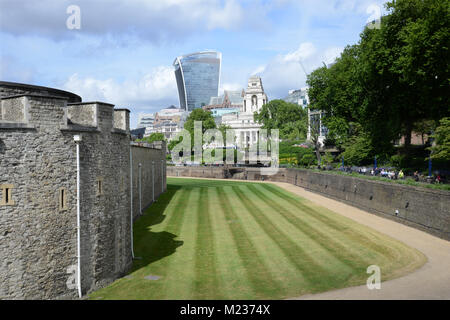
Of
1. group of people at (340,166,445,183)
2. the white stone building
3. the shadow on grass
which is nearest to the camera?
the shadow on grass

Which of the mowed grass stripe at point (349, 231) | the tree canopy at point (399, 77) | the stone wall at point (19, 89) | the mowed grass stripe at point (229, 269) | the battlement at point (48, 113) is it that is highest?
the tree canopy at point (399, 77)

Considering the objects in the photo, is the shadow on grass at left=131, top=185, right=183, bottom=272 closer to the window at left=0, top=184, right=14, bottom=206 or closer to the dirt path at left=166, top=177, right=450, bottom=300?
the window at left=0, top=184, right=14, bottom=206

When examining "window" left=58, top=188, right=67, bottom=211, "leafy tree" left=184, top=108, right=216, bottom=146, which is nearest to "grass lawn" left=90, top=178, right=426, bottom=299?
"window" left=58, top=188, right=67, bottom=211

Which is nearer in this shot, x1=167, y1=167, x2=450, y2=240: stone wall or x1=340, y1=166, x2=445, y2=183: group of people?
x1=167, y1=167, x2=450, y2=240: stone wall

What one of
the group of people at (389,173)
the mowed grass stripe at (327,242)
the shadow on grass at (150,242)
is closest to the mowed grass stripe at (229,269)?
the shadow on grass at (150,242)

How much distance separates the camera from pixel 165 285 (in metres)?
15.3

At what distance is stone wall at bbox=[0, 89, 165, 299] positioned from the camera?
12.2 metres

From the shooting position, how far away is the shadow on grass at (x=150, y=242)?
19219 mm

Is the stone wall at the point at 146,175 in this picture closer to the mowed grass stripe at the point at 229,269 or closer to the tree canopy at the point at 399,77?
the mowed grass stripe at the point at 229,269

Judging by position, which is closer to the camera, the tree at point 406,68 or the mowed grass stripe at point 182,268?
the mowed grass stripe at point 182,268

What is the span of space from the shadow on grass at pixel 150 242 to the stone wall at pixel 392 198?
612 inches

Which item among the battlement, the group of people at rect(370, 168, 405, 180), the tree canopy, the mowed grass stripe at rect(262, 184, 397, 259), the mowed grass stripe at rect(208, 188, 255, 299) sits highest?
the tree canopy

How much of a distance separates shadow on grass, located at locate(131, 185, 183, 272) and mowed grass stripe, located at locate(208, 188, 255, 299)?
8.78 ft
